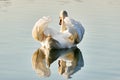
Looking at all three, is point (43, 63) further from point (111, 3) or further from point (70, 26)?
point (111, 3)

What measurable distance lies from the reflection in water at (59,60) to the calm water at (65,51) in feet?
0.23

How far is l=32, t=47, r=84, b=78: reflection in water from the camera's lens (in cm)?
1187

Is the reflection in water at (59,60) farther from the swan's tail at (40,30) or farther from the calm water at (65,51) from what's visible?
the swan's tail at (40,30)

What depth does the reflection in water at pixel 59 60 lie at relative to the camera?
11.9 m

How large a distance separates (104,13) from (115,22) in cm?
240

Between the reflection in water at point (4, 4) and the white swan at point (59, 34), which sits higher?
the white swan at point (59, 34)

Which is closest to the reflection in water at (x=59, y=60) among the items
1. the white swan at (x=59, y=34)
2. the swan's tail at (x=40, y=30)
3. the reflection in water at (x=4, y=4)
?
the white swan at (x=59, y=34)

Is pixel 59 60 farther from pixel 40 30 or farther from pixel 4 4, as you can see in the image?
pixel 4 4

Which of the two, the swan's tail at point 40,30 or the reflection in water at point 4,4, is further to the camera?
the reflection in water at point 4,4

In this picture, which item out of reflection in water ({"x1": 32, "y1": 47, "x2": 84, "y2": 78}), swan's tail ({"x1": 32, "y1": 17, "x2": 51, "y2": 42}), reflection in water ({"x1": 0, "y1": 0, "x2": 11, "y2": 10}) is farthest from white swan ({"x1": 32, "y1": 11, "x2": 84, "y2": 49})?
reflection in water ({"x1": 0, "y1": 0, "x2": 11, "y2": 10})

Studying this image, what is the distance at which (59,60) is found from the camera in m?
13.1

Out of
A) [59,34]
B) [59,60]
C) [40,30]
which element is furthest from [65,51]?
[59,60]

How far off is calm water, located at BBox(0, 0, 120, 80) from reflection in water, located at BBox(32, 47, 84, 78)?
0.23ft

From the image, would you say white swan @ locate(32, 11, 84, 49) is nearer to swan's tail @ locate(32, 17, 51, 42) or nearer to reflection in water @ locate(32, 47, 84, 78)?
swan's tail @ locate(32, 17, 51, 42)
